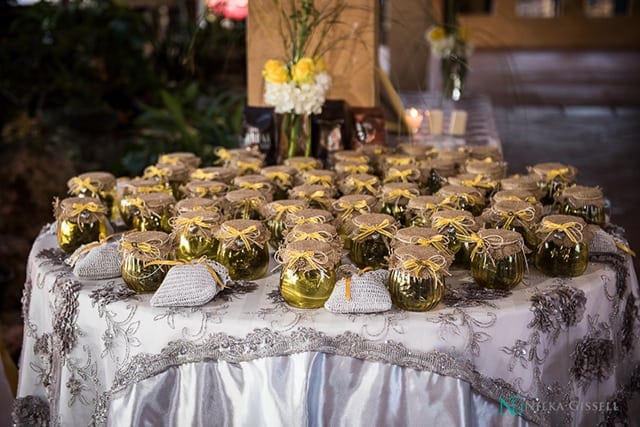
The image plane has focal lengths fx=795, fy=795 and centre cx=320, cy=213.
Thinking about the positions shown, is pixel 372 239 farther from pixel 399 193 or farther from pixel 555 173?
pixel 555 173

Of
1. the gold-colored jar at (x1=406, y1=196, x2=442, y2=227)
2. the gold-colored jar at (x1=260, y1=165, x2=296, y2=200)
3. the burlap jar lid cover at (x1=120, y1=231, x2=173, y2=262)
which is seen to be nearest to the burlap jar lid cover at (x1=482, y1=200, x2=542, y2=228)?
the gold-colored jar at (x1=406, y1=196, x2=442, y2=227)

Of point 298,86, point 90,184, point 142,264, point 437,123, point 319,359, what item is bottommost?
point 319,359

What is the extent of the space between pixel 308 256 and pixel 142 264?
38 cm

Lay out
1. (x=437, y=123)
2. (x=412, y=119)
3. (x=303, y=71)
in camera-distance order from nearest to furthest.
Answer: (x=303, y=71) < (x=412, y=119) < (x=437, y=123)

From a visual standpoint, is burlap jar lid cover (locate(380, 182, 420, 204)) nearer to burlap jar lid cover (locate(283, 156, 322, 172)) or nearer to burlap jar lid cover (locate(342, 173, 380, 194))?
burlap jar lid cover (locate(342, 173, 380, 194))

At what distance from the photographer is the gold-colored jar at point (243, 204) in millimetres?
2096

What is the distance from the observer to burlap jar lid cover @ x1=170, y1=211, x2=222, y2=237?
1.88 metres

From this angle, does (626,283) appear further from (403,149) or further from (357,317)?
(403,149)

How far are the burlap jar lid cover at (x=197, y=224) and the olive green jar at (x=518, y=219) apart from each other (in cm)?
67

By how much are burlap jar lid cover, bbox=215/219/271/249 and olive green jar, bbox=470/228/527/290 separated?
1.63 feet

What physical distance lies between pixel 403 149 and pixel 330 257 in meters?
1.18

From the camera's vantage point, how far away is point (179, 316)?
5.51ft

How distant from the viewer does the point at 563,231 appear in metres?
1.85

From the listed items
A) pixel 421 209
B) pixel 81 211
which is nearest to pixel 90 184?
pixel 81 211
